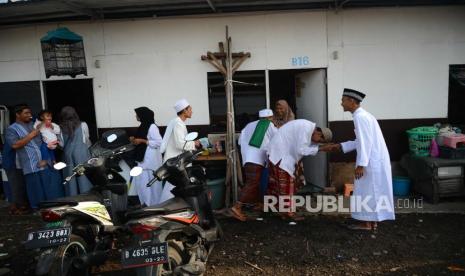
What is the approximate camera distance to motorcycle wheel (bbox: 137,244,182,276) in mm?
2852

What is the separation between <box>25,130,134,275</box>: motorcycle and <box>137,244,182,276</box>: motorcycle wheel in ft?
2.47

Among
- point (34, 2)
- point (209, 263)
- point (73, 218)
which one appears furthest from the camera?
point (34, 2)

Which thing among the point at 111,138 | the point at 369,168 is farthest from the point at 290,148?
the point at 111,138

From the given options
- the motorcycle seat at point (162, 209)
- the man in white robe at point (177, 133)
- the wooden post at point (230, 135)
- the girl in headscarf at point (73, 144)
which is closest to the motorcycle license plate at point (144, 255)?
the motorcycle seat at point (162, 209)

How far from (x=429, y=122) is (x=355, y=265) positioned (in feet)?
12.6

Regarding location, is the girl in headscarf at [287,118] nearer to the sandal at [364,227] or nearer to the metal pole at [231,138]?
the metal pole at [231,138]

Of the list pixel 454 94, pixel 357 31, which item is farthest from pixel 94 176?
pixel 454 94

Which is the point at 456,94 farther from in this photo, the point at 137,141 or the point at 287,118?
the point at 137,141

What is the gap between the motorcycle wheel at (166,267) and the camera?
2852 millimetres

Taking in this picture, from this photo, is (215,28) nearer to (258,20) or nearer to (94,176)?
(258,20)

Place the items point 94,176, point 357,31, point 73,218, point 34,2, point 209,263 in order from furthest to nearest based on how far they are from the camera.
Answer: point 357,31, point 34,2, point 209,263, point 94,176, point 73,218

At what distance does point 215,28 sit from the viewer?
644 cm

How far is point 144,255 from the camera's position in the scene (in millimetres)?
2803

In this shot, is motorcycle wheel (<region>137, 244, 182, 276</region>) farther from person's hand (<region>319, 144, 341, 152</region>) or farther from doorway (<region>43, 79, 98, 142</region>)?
doorway (<region>43, 79, 98, 142</region>)
